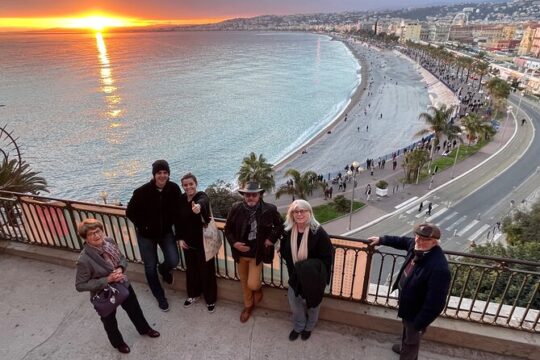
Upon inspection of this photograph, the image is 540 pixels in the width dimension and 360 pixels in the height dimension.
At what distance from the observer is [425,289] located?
356cm

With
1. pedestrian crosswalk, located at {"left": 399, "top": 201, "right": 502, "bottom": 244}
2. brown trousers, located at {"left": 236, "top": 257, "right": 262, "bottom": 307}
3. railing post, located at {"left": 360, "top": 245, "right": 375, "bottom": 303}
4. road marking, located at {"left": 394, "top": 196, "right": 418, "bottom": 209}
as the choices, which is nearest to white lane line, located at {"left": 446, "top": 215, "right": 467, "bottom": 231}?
pedestrian crosswalk, located at {"left": 399, "top": 201, "right": 502, "bottom": 244}

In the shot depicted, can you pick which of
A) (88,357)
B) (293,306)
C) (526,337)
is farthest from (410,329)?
(88,357)

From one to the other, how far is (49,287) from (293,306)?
13.1ft

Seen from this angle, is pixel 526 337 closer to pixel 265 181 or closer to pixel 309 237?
pixel 309 237

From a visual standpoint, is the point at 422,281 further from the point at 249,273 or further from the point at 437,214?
the point at 437,214

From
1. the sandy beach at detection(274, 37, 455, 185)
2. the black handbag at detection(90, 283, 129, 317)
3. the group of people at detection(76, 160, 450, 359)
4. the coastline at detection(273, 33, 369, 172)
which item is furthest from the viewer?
the sandy beach at detection(274, 37, 455, 185)

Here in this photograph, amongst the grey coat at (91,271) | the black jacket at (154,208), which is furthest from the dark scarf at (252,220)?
the grey coat at (91,271)

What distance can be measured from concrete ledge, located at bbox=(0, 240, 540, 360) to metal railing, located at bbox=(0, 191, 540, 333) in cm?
10

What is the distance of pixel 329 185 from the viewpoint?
38.4 meters

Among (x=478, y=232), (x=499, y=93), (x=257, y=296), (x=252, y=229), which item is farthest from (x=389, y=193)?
(x=499, y=93)

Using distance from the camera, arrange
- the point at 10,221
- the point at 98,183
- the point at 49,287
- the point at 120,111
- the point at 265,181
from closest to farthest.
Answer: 1. the point at 49,287
2. the point at 10,221
3. the point at 265,181
4. the point at 98,183
5. the point at 120,111

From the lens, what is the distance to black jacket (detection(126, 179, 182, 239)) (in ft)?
14.7

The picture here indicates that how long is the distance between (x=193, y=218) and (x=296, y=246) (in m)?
1.39

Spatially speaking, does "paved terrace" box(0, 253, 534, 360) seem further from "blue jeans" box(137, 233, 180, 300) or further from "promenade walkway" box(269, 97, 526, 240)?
"promenade walkway" box(269, 97, 526, 240)
